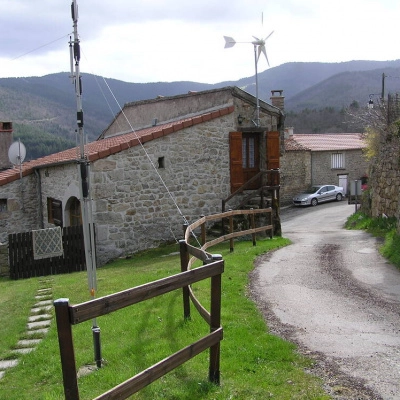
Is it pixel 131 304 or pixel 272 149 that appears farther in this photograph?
pixel 272 149

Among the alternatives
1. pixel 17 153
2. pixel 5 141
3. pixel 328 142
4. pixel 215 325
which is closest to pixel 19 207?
pixel 17 153

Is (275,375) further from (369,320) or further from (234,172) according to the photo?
(234,172)

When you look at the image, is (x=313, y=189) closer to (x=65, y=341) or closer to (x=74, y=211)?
(x=74, y=211)

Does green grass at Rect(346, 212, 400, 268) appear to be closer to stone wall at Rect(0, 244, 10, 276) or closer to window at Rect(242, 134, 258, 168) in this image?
window at Rect(242, 134, 258, 168)

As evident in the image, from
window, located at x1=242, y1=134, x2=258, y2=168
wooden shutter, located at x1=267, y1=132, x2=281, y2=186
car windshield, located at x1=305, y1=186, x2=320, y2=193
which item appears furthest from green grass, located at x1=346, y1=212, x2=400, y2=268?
car windshield, located at x1=305, y1=186, x2=320, y2=193

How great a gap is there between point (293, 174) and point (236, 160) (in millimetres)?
17885

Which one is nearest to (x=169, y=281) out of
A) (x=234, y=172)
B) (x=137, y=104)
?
(x=234, y=172)

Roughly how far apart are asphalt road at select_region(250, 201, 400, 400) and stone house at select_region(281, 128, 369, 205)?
2128cm

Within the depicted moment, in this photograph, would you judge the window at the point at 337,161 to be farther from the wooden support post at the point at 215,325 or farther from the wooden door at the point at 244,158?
the wooden support post at the point at 215,325

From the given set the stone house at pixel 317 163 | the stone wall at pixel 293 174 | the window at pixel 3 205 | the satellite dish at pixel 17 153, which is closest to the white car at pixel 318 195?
the stone wall at pixel 293 174

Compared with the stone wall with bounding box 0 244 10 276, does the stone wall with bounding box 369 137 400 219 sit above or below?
above

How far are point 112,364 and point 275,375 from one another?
63.4 inches

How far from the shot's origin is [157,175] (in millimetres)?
14586

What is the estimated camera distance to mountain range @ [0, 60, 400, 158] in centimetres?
6581
